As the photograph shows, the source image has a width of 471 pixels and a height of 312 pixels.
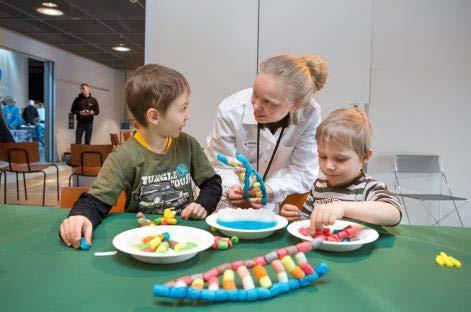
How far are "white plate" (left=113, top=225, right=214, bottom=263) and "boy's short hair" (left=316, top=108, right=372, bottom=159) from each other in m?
0.53

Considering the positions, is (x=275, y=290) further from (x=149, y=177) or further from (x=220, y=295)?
(x=149, y=177)

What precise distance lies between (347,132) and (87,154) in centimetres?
342

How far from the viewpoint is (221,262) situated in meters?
0.81

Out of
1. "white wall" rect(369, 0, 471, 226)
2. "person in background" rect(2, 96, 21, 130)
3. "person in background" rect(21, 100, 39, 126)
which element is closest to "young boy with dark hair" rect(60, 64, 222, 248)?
"white wall" rect(369, 0, 471, 226)

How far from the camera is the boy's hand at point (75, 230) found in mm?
888

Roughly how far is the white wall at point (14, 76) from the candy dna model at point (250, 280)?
7.93 meters

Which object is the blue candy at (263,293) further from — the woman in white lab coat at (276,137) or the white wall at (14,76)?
the white wall at (14,76)

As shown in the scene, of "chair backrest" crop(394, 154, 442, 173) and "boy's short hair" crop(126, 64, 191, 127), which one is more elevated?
"boy's short hair" crop(126, 64, 191, 127)

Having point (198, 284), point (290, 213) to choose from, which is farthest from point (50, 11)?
point (198, 284)

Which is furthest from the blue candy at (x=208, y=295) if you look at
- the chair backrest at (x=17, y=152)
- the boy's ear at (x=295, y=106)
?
the chair backrest at (x=17, y=152)

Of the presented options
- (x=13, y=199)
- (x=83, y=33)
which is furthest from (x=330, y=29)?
(x=83, y=33)

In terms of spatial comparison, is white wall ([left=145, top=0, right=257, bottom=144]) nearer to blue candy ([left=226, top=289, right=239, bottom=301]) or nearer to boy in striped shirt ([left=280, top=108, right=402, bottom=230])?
boy in striped shirt ([left=280, top=108, right=402, bottom=230])

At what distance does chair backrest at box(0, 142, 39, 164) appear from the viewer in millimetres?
4195

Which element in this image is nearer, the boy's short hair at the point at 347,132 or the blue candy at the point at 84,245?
the blue candy at the point at 84,245
